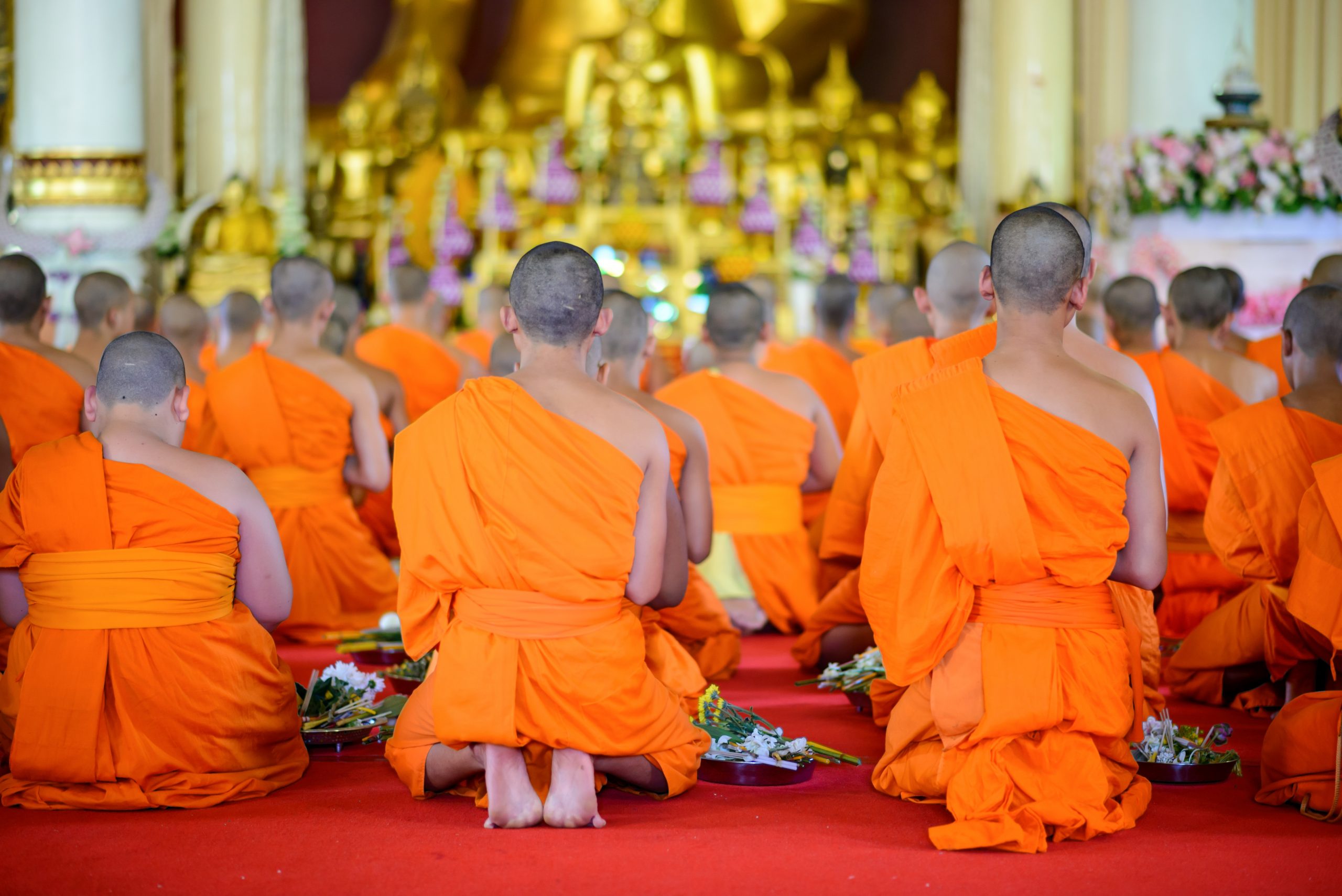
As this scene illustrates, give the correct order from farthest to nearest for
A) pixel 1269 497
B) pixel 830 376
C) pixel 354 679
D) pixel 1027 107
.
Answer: pixel 1027 107, pixel 830 376, pixel 354 679, pixel 1269 497

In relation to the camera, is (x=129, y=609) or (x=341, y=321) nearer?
(x=129, y=609)

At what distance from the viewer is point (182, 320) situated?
5.96 meters

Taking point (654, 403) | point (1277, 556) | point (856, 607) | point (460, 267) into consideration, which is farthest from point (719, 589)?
point (460, 267)

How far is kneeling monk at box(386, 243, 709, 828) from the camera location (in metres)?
3.19

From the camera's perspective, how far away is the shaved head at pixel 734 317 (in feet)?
17.6

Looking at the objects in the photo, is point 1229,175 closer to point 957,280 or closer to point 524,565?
point 957,280

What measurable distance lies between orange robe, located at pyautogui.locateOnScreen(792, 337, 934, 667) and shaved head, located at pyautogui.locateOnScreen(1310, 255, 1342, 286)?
1.72 m

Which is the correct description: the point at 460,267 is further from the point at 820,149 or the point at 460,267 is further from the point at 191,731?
the point at 191,731

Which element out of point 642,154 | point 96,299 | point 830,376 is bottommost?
point 830,376

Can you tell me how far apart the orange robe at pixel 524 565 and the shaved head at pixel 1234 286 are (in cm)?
290

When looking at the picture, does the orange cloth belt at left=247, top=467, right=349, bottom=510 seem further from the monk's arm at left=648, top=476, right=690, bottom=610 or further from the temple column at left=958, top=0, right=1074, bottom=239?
the temple column at left=958, top=0, right=1074, bottom=239

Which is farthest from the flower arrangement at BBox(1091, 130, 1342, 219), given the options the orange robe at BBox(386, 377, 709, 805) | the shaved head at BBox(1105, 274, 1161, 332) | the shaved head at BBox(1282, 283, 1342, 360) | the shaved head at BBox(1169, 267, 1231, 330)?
the orange robe at BBox(386, 377, 709, 805)

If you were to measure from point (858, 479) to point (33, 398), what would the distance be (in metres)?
2.40

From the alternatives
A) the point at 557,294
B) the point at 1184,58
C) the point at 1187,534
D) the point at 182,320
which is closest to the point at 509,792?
the point at 557,294
